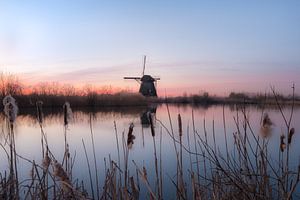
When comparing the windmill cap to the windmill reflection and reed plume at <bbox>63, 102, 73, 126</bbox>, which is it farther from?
reed plume at <bbox>63, 102, 73, 126</bbox>

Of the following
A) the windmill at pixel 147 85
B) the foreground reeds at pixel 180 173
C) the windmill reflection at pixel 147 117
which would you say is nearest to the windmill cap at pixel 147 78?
the windmill at pixel 147 85

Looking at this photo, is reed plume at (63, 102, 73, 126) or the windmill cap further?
the windmill cap

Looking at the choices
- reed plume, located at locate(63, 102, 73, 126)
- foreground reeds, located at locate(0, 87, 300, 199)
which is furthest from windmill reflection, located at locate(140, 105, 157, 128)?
reed plume, located at locate(63, 102, 73, 126)

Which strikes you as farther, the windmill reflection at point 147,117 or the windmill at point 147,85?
the windmill at point 147,85

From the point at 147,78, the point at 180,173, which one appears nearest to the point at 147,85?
the point at 147,78

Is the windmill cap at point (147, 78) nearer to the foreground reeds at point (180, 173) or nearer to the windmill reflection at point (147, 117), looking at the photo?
the windmill reflection at point (147, 117)

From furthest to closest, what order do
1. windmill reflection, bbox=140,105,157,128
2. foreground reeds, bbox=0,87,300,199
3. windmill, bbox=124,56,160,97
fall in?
windmill, bbox=124,56,160,97 < windmill reflection, bbox=140,105,157,128 < foreground reeds, bbox=0,87,300,199

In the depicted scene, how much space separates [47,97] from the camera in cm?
3062

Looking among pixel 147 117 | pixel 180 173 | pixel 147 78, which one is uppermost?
pixel 147 78

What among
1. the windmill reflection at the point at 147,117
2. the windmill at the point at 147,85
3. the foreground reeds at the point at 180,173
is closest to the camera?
the foreground reeds at the point at 180,173

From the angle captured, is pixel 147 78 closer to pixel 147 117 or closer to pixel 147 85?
pixel 147 85

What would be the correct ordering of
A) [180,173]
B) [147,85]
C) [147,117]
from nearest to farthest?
[147,117]
[180,173]
[147,85]

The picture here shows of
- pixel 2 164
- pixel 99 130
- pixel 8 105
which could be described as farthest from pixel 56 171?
pixel 99 130

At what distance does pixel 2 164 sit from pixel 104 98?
26331mm
